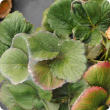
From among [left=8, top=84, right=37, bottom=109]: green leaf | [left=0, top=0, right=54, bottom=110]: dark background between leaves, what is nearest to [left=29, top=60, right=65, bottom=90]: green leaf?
[left=8, top=84, right=37, bottom=109]: green leaf

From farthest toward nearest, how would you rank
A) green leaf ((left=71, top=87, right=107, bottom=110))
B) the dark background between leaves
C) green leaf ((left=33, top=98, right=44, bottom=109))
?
the dark background between leaves < green leaf ((left=33, top=98, right=44, bottom=109)) < green leaf ((left=71, top=87, right=107, bottom=110))

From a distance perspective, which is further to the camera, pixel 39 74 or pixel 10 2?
pixel 10 2

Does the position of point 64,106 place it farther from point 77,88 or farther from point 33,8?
point 33,8

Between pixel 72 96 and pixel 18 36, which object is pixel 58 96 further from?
pixel 18 36

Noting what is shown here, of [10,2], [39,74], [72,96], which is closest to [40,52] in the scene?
[39,74]

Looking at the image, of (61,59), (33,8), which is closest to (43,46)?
(61,59)

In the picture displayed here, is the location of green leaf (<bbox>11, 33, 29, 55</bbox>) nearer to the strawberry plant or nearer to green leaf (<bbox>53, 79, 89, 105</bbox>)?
the strawberry plant

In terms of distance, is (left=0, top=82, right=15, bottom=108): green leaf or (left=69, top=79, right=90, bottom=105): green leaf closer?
(left=69, top=79, right=90, bottom=105): green leaf
